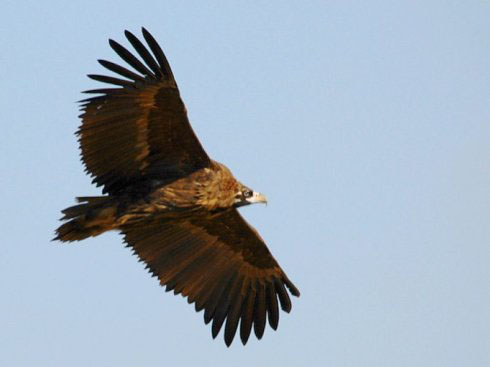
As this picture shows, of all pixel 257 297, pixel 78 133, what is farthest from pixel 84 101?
pixel 257 297

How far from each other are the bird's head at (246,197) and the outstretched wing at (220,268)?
1.68 ft

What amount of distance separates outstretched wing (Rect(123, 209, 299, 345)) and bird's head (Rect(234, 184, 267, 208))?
0.51 metres

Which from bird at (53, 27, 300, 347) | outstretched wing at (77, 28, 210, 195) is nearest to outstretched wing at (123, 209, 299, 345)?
bird at (53, 27, 300, 347)

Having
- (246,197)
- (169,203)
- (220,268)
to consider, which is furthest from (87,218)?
(220,268)

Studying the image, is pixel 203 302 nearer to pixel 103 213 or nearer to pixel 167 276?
pixel 167 276

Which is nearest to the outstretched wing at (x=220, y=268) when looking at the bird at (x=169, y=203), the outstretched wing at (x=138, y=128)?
the bird at (x=169, y=203)

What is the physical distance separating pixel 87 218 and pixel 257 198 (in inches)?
95.6

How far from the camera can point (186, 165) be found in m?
15.2

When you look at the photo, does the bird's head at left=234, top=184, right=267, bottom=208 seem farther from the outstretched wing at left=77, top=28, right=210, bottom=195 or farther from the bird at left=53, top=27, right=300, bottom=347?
the outstretched wing at left=77, top=28, right=210, bottom=195

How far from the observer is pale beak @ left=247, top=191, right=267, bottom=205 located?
15867 mm

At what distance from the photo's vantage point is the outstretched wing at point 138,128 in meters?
14.5

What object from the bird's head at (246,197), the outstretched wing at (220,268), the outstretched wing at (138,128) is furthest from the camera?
the outstretched wing at (220,268)

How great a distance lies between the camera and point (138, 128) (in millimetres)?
14906

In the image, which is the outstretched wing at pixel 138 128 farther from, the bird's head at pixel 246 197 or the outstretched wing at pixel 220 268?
the outstretched wing at pixel 220 268
